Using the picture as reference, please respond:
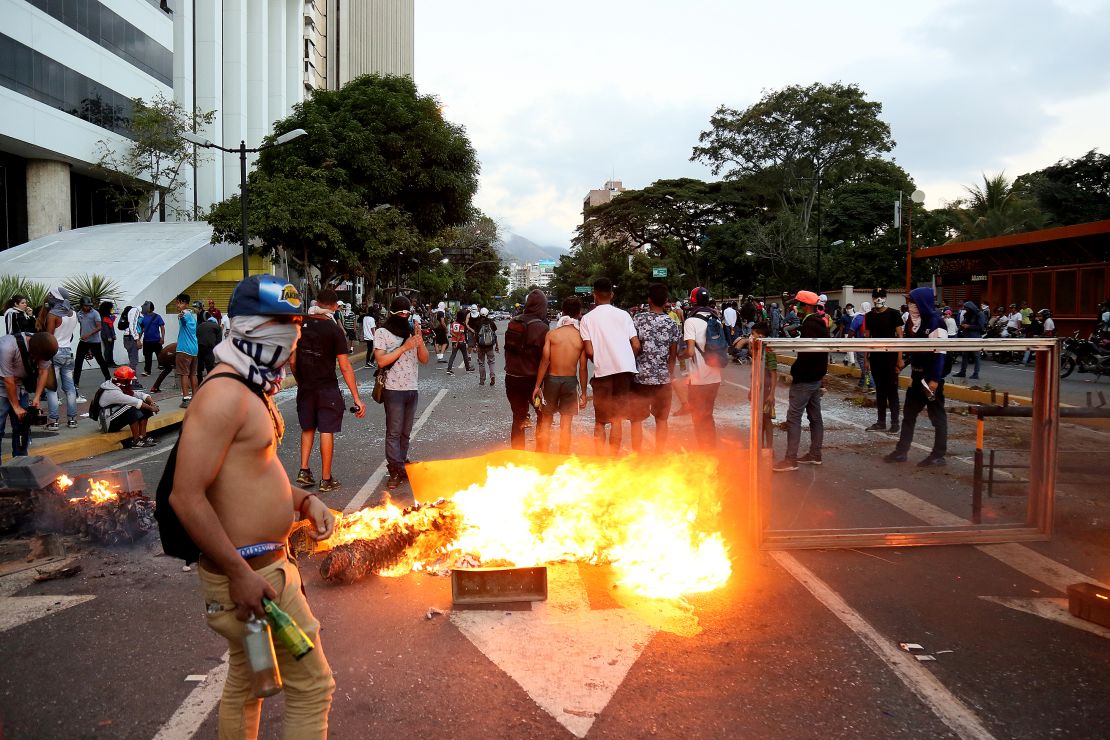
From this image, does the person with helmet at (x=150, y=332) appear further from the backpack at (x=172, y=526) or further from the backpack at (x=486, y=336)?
the backpack at (x=172, y=526)

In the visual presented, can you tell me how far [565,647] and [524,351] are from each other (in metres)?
4.31

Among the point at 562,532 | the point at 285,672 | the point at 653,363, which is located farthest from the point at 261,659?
the point at 653,363

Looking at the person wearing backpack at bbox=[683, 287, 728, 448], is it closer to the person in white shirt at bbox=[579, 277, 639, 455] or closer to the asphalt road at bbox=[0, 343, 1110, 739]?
the person in white shirt at bbox=[579, 277, 639, 455]

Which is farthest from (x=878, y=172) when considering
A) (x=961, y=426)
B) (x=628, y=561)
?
(x=628, y=561)

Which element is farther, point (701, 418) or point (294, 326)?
point (701, 418)

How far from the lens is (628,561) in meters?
4.92

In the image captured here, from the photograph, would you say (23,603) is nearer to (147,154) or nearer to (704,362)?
(704,362)

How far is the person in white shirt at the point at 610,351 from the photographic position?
7.45 meters

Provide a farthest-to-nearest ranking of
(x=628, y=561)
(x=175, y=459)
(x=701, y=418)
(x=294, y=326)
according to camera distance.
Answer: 1. (x=701, y=418)
2. (x=628, y=561)
3. (x=294, y=326)
4. (x=175, y=459)

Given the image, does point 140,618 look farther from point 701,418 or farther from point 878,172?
point 878,172

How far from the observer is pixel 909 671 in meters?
3.52

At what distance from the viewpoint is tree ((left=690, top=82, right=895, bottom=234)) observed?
147 ft

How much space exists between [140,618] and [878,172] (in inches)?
2205

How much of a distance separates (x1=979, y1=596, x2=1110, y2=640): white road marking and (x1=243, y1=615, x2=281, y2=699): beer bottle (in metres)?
4.13
